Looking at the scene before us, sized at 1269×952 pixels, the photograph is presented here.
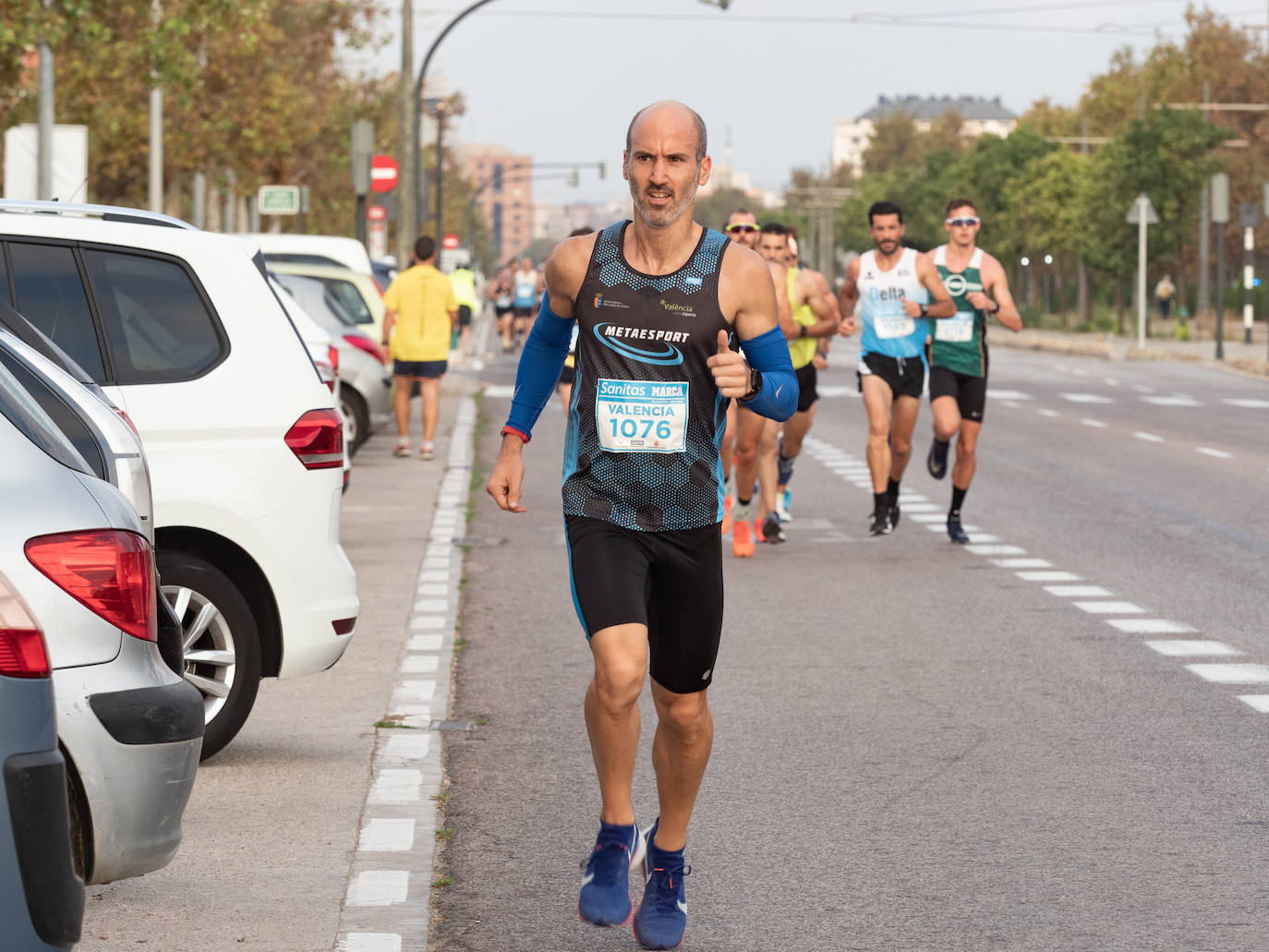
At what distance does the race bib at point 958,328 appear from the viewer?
14.6m

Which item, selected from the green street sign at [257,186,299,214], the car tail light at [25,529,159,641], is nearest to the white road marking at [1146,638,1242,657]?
the car tail light at [25,529,159,641]

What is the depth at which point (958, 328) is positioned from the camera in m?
14.6

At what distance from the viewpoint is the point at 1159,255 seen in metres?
62.0

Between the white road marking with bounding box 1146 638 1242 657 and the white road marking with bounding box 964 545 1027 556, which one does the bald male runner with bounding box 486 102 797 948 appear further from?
the white road marking with bounding box 964 545 1027 556

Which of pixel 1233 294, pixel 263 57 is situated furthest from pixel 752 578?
pixel 1233 294

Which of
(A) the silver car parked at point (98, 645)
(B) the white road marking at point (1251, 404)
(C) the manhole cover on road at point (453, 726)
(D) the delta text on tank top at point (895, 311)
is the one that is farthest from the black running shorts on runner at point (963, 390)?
(B) the white road marking at point (1251, 404)

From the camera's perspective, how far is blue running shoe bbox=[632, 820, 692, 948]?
5.46 metres

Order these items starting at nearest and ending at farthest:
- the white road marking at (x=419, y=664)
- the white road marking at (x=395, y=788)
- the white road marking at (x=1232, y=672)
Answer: the white road marking at (x=395, y=788) → the white road marking at (x=1232, y=672) → the white road marking at (x=419, y=664)

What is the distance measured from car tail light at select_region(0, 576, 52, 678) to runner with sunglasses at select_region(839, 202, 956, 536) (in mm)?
10797

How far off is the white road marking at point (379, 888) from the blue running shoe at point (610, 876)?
53 centimetres

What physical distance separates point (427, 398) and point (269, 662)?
45.1 ft

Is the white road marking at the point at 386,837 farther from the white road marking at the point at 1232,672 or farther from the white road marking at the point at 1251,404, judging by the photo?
the white road marking at the point at 1251,404

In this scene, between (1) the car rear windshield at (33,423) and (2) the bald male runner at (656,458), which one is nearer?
(1) the car rear windshield at (33,423)

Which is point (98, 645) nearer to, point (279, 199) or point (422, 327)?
point (422, 327)
